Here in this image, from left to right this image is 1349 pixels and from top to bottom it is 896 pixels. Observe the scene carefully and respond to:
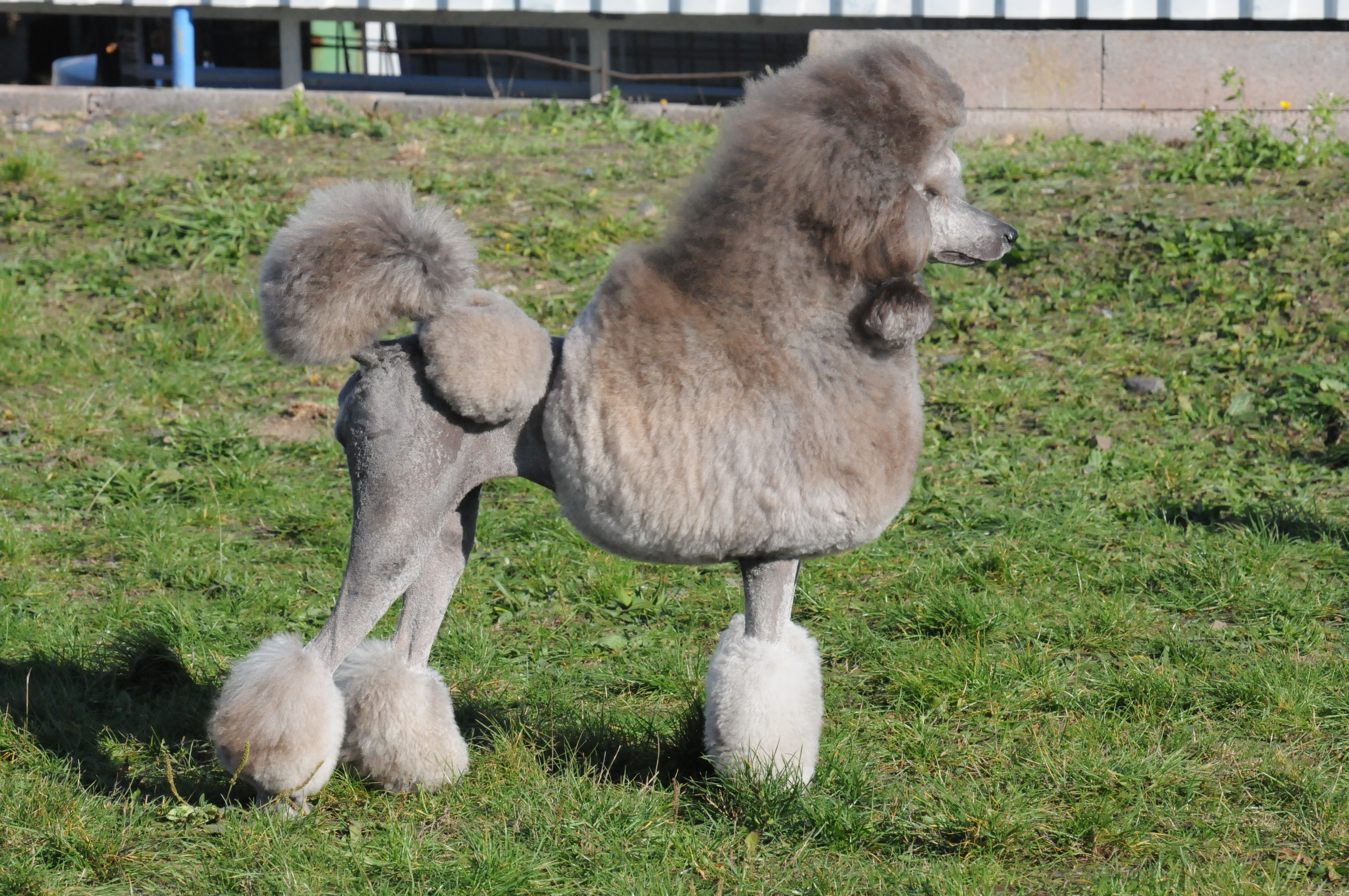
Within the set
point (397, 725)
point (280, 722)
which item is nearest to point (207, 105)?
point (397, 725)

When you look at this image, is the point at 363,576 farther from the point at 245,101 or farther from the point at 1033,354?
the point at 245,101

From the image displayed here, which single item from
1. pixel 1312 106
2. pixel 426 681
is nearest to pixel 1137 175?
pixel 1312 106

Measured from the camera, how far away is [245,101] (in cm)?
1034

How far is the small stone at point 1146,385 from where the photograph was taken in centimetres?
641

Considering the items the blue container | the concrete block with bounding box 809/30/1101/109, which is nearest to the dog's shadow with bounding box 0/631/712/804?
the concrete block with bounding box 809/30/1101/109

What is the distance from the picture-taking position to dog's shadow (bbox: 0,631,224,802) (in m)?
3.58

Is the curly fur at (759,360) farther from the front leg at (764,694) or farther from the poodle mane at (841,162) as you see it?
the front leg at (764,694)

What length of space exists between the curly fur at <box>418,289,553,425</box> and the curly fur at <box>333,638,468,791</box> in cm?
78

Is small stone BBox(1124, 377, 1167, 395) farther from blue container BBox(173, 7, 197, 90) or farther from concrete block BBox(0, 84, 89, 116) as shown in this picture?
concrete block BBox(0, 84, 89, 116)

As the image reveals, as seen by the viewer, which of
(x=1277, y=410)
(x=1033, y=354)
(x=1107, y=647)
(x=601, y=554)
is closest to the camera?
(x=1107, y=647)

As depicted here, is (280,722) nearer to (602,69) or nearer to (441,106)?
(441,106)

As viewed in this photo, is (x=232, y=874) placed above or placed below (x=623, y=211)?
below

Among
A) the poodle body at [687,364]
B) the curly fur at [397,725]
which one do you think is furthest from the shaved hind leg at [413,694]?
the poodle body at [687,364]

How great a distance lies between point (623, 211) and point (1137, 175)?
3455mm
